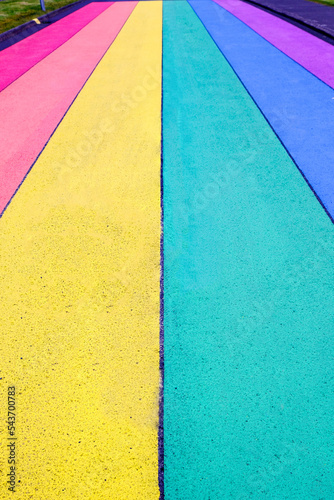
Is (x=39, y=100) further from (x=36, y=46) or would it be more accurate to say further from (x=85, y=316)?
(x=85, y=316)

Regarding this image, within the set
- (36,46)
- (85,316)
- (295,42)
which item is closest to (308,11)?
(295,42)

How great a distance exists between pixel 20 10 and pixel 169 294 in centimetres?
1492

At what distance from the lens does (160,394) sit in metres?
2.30

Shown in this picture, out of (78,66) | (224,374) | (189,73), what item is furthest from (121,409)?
(78,66)

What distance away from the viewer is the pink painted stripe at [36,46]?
24.8ft

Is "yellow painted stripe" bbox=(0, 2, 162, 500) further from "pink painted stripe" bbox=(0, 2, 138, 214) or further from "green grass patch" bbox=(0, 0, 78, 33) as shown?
"green grass patch" bbox=(0, 0, 78, 33)

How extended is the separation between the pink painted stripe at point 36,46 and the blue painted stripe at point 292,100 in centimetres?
448

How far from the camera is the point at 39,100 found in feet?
20.6

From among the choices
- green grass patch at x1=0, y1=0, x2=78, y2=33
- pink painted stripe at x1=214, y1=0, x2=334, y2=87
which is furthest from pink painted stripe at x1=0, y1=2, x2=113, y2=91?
pink painted stripe at x1=214, y1=0, x2=334, y2=87

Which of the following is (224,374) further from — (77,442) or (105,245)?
(105,245)

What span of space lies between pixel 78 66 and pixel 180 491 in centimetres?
835

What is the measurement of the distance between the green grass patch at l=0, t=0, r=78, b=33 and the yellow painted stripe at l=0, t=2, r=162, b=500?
861cm

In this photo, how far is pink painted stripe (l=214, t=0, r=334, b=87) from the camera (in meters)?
7.23

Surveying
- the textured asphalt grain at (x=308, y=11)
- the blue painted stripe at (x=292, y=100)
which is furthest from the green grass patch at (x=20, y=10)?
the textured asphalt grain at (x=308, y=11)
